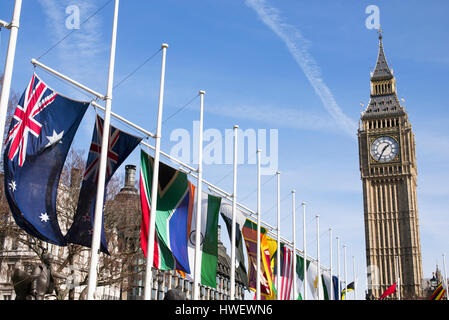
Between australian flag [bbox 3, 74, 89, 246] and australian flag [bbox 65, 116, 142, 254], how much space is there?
5.49 feet

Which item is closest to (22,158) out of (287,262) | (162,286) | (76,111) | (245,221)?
(76,111)

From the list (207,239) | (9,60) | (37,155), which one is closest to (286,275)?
(207,239)

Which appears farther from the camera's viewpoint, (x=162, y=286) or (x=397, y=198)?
(x=397, y=198)

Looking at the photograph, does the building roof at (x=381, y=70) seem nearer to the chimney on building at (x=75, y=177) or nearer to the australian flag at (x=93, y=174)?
the chimney on building at (x=75, y=177)

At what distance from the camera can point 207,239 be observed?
1309 inches

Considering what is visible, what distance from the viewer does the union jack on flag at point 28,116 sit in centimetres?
1967

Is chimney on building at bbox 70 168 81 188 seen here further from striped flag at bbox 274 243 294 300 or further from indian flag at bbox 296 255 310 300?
indian flag at bbox 296 255 310 300

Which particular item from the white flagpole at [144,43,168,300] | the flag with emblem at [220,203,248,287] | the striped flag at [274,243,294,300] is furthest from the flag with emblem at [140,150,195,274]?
the striped flag at [274,243,294,300]

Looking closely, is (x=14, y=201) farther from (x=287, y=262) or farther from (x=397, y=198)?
(x=397, y=198)

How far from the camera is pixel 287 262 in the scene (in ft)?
157

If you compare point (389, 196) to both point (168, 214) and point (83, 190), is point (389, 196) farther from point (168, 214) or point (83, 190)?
point (83, 190)

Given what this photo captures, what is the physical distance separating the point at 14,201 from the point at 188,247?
13.5m

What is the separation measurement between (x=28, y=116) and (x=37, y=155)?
4.65 ft
